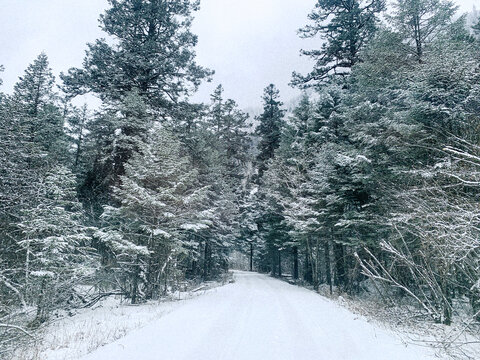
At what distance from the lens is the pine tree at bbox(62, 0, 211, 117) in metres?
14.8

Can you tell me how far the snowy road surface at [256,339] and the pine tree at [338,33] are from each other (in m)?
16.3

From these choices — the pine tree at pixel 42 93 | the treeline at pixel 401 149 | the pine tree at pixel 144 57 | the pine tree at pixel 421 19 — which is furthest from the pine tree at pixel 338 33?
the pine tree at pixel 42 93

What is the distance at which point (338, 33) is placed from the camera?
19.8 m

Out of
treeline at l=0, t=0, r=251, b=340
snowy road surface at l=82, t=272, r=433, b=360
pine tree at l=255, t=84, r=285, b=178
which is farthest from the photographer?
pine tree at l=255, t=84, r=285, b=178

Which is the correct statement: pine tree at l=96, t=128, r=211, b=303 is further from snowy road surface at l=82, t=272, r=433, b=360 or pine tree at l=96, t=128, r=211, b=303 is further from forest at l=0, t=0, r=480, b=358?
snowy road surface at l=82, t=272, r=433, b=360

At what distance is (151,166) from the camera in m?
13.3

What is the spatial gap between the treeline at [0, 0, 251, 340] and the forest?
0.30 ft

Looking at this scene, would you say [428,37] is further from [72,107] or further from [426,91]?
[72,107]

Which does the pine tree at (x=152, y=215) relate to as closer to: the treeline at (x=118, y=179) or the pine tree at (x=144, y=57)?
the treeline at (x=118, y=179)

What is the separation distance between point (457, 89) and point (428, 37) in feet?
17.1

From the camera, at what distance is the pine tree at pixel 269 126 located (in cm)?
3069

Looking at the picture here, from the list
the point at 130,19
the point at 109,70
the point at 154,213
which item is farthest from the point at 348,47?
the point at 154,213

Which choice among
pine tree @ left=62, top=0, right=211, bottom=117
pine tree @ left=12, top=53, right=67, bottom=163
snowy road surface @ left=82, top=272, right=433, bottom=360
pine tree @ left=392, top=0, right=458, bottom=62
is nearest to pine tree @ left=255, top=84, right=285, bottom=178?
pine tree @ left=62, top=0, right=211, bottom=117

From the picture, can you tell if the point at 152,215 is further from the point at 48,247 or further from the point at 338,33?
the point at 338,33
